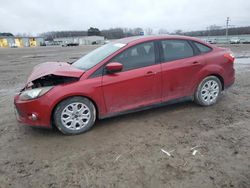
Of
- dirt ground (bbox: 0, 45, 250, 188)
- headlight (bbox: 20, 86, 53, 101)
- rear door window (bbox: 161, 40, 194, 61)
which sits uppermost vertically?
rear door window (bbox: 161, 40, 194, 61)

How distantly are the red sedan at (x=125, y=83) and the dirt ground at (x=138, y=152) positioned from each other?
334mm

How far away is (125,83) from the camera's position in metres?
4.13

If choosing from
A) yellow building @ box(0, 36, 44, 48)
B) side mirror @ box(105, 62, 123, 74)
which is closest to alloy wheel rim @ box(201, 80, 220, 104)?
side mirror @ box(105, 62, 123, 74)

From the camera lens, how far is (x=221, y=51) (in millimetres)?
5188

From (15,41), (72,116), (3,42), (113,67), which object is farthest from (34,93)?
(15,41)

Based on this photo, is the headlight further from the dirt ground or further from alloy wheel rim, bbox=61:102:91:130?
the dirt ground

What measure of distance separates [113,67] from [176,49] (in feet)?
5.11

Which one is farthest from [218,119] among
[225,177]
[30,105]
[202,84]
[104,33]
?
[104,33]

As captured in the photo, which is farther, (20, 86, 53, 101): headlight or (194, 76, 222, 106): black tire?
(194, 76, 222, 106): black tire

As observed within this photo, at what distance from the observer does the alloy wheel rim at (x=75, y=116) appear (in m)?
3.86

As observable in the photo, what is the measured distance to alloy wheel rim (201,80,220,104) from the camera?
500 centimetres

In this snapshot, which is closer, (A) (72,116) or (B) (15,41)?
(A) (72,116)

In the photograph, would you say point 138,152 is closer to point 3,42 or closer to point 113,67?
point 113,67

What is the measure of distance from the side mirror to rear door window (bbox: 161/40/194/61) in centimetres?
105
